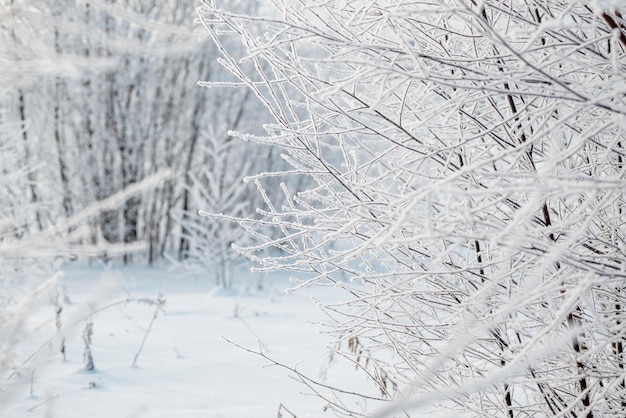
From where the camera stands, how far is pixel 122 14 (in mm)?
1706

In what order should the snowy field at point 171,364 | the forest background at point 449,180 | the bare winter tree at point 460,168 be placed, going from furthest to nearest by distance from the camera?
the snowy field at point 171,364 < the bare winter tree at point 460,168 < the forest background at point 449,180

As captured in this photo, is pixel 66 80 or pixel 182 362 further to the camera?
pixel 66 80

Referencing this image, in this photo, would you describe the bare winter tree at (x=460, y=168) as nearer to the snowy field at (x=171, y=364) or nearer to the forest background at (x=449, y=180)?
the forest background at (x=449, y=180)

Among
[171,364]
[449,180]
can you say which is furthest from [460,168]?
[171,364]

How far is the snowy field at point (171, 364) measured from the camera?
8.64 feet

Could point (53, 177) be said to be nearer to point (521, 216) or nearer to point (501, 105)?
point (501, 105)

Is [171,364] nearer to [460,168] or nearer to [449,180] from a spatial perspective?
[460,168]

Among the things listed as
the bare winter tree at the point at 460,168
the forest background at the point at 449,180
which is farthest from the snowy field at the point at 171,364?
the bare winter tree at the point at 460,168

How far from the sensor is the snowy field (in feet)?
8.64

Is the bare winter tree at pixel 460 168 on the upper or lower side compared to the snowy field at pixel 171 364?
upper

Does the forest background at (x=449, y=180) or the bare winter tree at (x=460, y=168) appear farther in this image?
the bare winter tree at (x=460, y=168)

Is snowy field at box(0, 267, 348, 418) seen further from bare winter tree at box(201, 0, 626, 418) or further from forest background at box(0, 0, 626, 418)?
bare winter tree at box(201, 0, 626, 418)

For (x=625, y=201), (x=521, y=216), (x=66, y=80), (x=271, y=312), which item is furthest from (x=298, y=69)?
(x=66, y=80)

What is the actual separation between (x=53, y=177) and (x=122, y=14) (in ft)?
35.3
